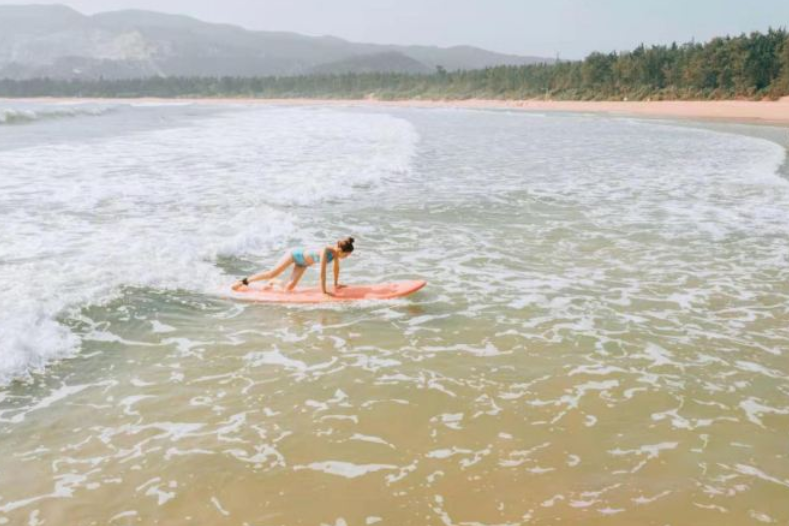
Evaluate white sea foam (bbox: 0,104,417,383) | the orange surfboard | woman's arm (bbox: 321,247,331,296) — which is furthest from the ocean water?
woman's arm (bbox: 321,247,331,296)

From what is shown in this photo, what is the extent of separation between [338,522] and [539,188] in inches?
608

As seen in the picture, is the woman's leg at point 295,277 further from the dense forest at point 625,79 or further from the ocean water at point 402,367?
the dense forest at point 625,79

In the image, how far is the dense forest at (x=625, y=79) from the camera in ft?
221

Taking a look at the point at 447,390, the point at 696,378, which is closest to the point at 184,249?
the point at 447,390

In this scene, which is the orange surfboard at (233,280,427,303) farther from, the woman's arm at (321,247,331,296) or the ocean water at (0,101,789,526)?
the ocean water at (0,101,789,526)

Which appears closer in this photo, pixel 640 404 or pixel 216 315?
pixel 640 404

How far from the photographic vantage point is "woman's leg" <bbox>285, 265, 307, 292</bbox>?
9622 mm

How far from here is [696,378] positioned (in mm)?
6805

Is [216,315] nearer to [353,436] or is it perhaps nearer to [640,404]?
[353,436]

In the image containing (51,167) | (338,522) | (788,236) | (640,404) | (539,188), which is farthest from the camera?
(51,167)

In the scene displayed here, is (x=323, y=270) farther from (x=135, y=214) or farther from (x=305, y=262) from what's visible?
(x=135, y=214)

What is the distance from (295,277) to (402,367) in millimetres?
3110

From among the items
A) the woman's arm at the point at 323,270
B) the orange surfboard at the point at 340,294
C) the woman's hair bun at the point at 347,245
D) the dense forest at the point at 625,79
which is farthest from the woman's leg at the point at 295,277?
the dense forest at the point at 625,79

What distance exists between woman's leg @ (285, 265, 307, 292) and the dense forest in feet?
215
